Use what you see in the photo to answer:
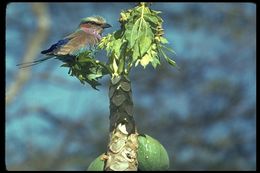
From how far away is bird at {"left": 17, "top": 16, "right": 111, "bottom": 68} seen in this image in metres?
1.34

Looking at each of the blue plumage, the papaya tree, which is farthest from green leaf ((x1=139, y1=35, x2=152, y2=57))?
the blue plumage

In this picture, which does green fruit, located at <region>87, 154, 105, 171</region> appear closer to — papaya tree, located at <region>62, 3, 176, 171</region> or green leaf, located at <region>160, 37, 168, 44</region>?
papaya tree, located at <region>62, 3, 176, 171</region>

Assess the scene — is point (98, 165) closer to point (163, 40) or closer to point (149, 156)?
point (149, 156)

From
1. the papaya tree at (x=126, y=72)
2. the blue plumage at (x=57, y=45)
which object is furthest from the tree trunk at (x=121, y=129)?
the blue plumage at (x=57, y=45)

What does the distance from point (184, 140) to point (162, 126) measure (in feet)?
1.32

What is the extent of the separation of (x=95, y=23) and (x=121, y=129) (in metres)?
0.19

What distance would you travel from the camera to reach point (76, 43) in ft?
4.48

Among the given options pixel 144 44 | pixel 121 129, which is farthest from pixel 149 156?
pixel 144 44

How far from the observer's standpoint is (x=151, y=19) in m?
1.40

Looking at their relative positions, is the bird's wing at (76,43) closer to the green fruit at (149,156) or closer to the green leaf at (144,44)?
the green leaf at (144,44)

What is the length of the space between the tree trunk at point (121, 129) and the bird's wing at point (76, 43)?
90mm

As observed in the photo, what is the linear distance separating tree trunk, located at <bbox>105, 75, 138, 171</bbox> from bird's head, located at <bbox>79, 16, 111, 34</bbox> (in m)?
0.09
